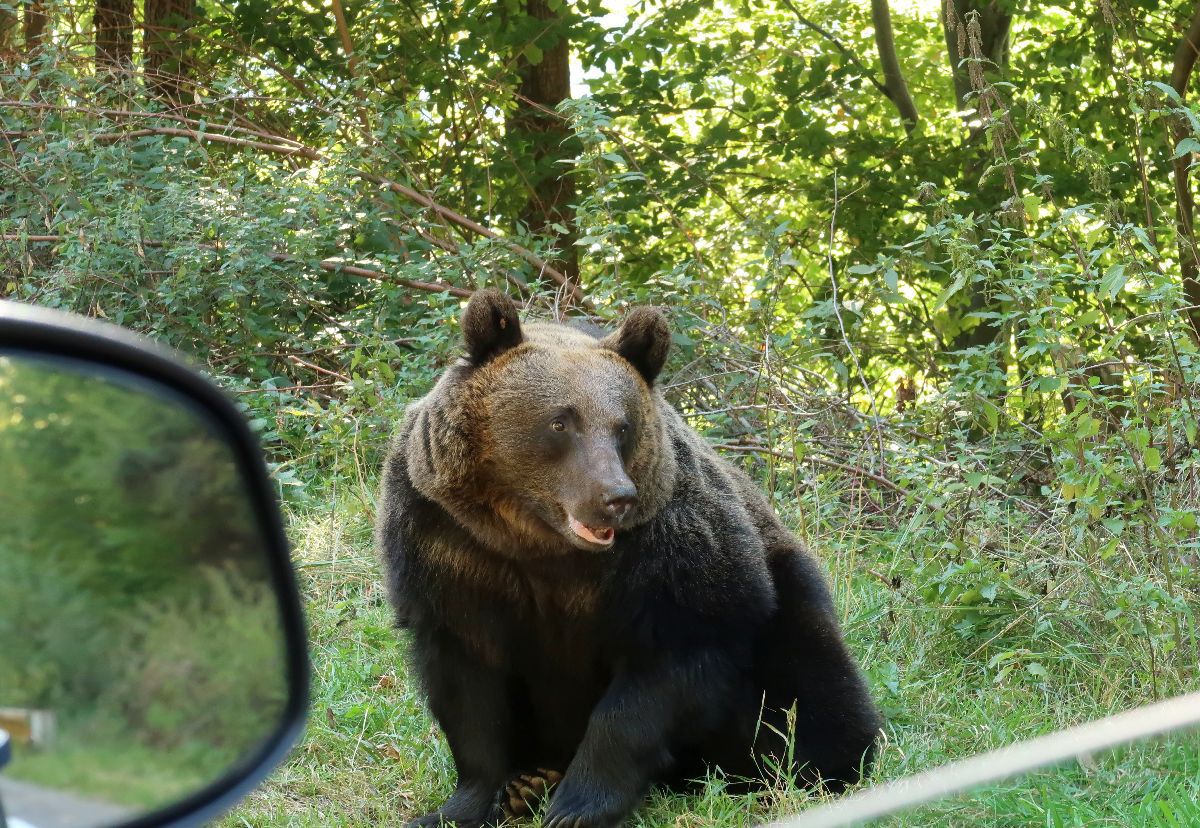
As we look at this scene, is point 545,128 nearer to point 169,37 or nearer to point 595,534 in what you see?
point 169,37

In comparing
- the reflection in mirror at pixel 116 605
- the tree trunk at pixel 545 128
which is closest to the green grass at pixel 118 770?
the reflection in mirror at pixel 116 605

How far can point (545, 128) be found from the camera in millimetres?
12992

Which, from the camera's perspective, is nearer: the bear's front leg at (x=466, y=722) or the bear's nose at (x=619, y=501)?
the bear's nose at (x=619, y=501)

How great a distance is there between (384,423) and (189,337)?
6.91 ft

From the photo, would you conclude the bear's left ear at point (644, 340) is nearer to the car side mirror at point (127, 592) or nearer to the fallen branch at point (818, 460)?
the fallen branch at point (818, 460)

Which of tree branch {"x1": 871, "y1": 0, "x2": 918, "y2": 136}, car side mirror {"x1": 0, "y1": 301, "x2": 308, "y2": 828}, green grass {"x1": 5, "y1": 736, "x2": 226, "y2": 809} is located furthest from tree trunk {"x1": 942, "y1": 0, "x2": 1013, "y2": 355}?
green grass {"x1": 5, "y1": 736, "x2": 226, "y2": 809}

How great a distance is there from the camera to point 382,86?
1220 centimetres

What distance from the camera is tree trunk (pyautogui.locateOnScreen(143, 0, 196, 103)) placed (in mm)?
12375

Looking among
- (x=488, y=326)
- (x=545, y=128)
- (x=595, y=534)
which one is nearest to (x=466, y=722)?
(x=595, y=534)

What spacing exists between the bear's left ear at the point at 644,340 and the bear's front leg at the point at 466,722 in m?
1.20

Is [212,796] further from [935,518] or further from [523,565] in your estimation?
[935,518]

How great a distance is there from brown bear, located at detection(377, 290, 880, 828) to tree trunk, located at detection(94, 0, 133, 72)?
855 cm

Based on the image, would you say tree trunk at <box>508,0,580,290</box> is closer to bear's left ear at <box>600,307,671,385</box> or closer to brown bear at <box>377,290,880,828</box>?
bear's left ear at <box>600,307,671,385</box>

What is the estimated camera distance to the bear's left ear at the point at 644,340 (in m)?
4.96
